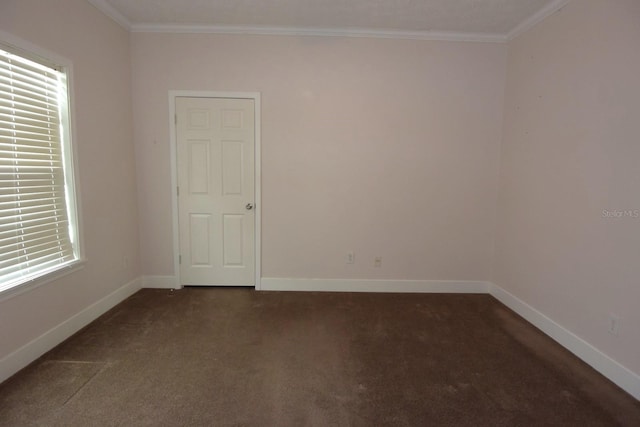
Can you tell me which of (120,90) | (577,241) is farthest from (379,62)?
(120,90)

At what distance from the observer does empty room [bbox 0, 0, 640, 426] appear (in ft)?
6.27

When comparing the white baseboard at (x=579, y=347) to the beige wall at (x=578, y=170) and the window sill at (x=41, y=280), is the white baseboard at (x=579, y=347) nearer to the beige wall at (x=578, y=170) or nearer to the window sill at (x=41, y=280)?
the beige wall at (x=578, y=170)

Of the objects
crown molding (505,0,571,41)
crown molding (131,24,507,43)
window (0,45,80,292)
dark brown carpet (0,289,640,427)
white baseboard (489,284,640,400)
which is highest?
crown molding (131,24,507,43)

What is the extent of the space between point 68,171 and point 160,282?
1.54 meters

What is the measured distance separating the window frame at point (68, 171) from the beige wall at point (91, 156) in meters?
0.05

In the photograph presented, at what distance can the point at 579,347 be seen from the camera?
90.2 inches

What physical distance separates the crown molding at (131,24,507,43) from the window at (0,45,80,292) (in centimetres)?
118

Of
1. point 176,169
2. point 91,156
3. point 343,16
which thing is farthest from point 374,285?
point 91,156

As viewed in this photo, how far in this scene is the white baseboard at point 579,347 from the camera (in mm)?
1920

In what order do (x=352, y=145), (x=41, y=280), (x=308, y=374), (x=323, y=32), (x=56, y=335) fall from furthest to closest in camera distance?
1. (x=352, y=145)
2. (x=323, y=32)
3. (x=56, y=335)
4. (x=41, y=280)
5. (x=308, y=374)

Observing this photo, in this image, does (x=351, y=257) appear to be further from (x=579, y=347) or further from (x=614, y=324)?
(x=614, y=324)

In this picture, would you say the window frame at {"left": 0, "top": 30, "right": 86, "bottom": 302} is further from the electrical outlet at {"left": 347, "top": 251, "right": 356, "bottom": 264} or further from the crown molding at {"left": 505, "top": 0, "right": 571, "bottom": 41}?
the crown molding at {"left": 505, "top": 0, "right": 571, "bottom": 41}

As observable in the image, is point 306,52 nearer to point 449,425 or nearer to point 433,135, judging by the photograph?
point 433,135

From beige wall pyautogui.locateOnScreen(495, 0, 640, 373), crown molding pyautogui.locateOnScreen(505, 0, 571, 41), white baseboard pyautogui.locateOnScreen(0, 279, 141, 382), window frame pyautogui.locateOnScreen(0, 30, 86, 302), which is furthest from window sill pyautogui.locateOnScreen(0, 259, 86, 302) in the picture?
crown molding pyautogui.locateOnScreen(505, 0, 571, 41)
